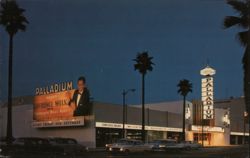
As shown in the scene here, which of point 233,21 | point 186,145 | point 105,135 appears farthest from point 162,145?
point 233,21

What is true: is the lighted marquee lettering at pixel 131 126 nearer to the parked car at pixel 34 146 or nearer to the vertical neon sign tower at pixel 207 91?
the vertical neon sign tower at pixel 207 91

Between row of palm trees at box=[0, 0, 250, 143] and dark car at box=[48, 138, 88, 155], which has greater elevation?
row of palm trees at box=[0, 0, 250, 143]

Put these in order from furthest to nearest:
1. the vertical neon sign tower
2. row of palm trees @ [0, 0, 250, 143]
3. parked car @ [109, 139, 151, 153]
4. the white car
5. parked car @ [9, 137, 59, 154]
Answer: the vertical neon sign tower
the white car
parked car @ [109, 139, 151, 153]
parked car @ [9, 137, 59, 154]
row of palm trees @ [0, 0, 250, 143]

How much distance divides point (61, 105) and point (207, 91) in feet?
107

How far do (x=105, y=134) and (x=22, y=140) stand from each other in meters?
23.1

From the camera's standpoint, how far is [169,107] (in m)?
94.4

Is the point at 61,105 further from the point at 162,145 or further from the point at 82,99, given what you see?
the point at 162,145

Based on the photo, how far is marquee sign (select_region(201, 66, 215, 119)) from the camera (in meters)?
88.8

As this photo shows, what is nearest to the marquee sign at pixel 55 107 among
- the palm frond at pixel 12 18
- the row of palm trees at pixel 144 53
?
the row of palm trees at pixel 144 53

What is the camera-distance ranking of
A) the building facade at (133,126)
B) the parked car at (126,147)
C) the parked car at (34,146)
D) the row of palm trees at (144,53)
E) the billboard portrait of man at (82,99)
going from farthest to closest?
the building facade at (133,126), the billboard portrait of man at (82,99), the parked car at (126,147), the parked car at (34,146), the row of palm trees at (144,53)

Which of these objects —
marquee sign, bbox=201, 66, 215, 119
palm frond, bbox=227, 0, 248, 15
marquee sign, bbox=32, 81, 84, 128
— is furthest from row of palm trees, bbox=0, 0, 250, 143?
marquee sign, bbox=32, 81, 84, 128

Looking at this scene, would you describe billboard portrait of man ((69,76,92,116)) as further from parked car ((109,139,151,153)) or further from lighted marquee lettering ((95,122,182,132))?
parked car ((109,139,151,153))

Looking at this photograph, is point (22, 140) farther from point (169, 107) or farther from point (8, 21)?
point (169, 107)

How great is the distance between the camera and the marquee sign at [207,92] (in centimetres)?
8875
